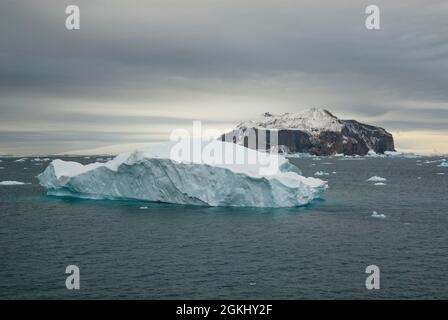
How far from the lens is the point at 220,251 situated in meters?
26.4

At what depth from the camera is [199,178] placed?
42.8 metres

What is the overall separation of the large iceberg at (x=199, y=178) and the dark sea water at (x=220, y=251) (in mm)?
1909

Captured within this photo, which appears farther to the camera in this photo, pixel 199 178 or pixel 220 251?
pixel 199 178

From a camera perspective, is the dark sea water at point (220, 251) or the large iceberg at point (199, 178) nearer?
the dark sea water at point (220, 251)

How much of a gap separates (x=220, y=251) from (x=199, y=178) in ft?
55.6

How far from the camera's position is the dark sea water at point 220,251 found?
1994cm

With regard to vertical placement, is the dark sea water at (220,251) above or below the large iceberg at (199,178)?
below

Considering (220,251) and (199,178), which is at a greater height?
(199,178)

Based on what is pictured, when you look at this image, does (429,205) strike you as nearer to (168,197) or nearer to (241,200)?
(241,200)

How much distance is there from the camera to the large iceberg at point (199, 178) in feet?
139

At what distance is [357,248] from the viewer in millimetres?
27562

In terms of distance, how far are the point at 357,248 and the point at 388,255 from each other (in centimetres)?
207

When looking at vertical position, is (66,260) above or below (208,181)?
below

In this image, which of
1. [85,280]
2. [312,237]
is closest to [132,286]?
[85,280]
